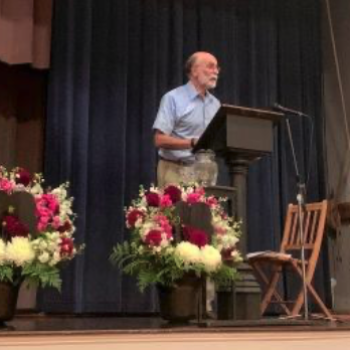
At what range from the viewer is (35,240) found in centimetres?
208

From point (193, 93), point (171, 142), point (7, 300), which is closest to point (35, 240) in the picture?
point (7, 300)

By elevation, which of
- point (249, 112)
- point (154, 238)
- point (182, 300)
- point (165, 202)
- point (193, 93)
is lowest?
point (182, 300)

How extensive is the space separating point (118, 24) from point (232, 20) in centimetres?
91

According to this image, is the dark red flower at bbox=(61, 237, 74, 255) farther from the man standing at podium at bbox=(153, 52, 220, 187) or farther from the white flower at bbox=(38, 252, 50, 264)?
the man standing at podium at bbox=(153, 52, 220, 187)

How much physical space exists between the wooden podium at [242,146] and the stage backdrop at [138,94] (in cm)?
198

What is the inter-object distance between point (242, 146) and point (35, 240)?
0.88m

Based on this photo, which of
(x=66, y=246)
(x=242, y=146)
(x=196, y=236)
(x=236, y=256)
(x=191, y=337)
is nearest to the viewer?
(x=191, y=337)

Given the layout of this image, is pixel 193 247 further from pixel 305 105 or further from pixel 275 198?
pixel 305 105

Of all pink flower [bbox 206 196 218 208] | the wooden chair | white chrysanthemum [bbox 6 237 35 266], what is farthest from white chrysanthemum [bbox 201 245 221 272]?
the wooden chair

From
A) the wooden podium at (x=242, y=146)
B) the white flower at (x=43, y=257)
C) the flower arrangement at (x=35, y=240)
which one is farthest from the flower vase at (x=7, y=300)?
the wooden podium at (x=242, y=146)

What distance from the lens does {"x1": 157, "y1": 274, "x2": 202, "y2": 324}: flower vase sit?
223cm

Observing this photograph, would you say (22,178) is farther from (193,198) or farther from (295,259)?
(295,259)

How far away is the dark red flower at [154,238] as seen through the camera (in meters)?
2.19

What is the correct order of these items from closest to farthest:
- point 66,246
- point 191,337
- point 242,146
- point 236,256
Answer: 1. point 191,337
2. point 66,246
3. point 236,256
4. point 242,146
